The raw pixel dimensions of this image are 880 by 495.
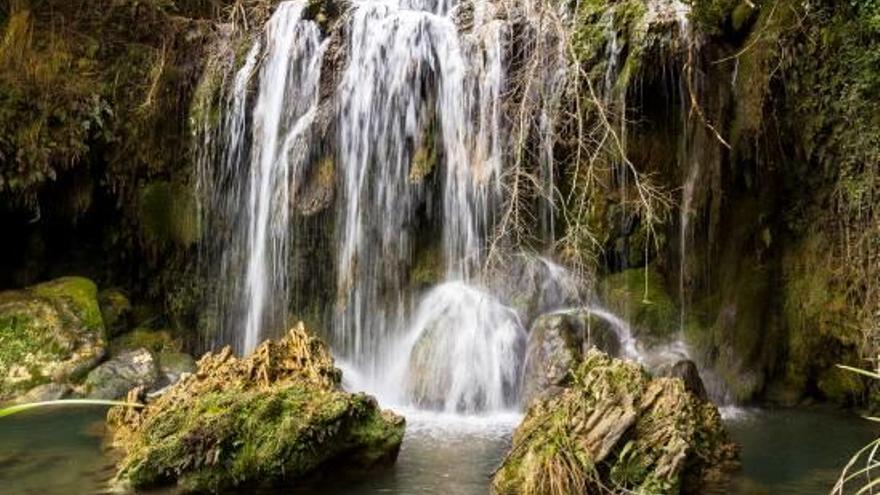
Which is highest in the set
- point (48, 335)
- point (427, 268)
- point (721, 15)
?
point (721, 15)

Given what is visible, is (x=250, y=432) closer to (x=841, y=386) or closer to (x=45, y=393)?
(x=45, y=393)

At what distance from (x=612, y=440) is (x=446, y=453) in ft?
5.10

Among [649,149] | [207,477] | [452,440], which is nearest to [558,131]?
[649,149]

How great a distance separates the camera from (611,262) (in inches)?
371

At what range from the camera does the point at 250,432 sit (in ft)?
18.1

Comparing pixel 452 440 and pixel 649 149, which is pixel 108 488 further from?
pixel 649 149

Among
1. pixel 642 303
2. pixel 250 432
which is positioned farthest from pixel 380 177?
pixel 250 432

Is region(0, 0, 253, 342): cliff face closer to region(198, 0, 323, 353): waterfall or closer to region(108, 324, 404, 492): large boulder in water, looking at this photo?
region(198, 0, 323, 353): waterfall

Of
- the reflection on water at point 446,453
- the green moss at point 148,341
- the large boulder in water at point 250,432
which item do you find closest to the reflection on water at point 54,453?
the reflection on water at point 446,453

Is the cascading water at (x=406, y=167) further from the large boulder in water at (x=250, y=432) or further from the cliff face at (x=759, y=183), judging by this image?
the large boulder in water at (x=250, y=432)

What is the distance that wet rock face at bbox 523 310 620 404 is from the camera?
7.86 metres

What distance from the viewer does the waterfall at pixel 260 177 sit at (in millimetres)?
9844

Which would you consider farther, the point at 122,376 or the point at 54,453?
the point at 122,376

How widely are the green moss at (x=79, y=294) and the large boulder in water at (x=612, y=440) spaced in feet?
18.1
